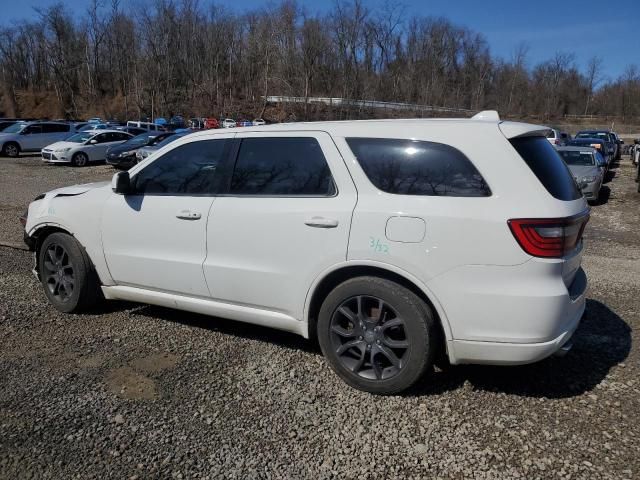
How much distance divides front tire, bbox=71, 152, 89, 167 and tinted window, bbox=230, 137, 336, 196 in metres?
21.5

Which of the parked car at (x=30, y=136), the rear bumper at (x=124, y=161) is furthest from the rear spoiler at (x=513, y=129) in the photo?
the parked car at (x=30, y=136)

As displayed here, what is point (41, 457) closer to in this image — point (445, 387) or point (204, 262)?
point (204, 262)

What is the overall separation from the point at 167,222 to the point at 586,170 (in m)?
13.1

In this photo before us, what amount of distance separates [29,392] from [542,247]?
3.22 m

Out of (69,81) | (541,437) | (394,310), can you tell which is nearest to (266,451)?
(394,310)

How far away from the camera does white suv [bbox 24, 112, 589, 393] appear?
2.96 meters

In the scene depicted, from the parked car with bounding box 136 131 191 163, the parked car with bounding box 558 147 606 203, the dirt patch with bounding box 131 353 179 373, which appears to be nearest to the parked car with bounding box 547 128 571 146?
the parked car with bounding box 558 147 606 203

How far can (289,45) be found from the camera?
6269cm

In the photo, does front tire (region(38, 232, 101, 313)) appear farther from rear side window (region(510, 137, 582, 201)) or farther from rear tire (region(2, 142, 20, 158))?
rear tire (region(2, 142, 20, 158))

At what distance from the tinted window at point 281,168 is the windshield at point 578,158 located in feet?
44.9

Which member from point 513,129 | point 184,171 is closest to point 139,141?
point 184,171

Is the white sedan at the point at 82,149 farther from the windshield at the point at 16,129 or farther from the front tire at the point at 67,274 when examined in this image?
the front tire at the point at 67,274

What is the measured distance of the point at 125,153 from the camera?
70.2ft

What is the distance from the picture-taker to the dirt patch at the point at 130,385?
10.9 ft
